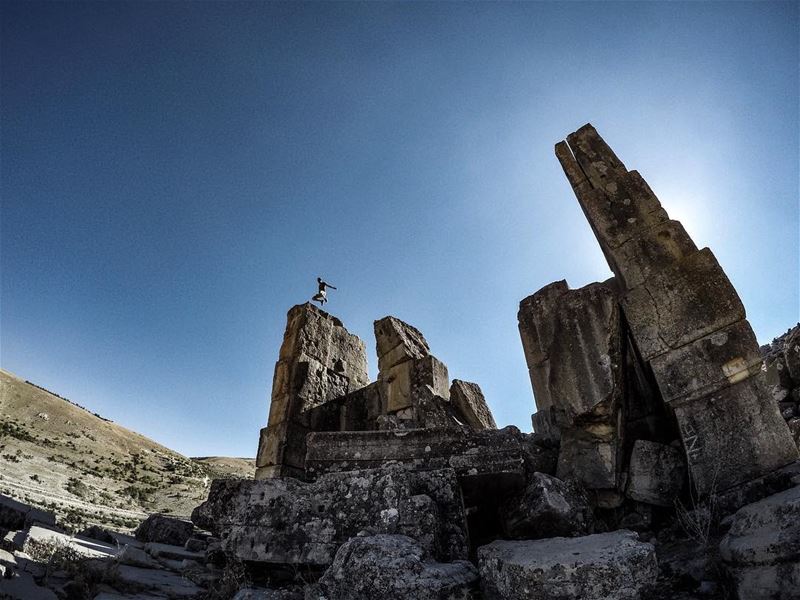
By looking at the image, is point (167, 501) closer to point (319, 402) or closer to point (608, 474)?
point (319, 402)

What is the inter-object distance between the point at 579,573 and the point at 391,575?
32.0 inches

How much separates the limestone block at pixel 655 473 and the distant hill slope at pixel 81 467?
9004 mm

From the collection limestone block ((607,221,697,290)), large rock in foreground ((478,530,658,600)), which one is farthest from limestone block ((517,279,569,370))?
large rock in foreground ((478,530,658,600))

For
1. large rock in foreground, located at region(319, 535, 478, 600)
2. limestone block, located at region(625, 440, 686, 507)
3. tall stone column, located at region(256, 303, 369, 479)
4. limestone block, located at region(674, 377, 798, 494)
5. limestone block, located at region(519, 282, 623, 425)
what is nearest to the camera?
large rock in foreground, located at region(319, 535, 478, 600)

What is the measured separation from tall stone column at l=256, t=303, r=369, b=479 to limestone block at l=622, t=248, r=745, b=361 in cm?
486

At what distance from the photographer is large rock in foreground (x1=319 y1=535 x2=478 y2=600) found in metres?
1.95

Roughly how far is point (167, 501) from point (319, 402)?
1781 centimetres

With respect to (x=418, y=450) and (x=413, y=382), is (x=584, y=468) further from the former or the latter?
(x=413, y=382)

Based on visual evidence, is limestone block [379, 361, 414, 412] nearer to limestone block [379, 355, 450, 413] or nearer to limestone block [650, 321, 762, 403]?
limestone block [379, 355, 450, 413]

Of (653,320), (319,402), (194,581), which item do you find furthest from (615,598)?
Result: (319,402)

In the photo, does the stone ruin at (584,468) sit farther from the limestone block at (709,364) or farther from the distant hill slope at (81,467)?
the distant hill slope at (81,467)

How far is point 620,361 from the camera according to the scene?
3973 millimetres

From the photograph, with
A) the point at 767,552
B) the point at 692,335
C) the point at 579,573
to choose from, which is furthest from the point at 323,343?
the point at 767,552

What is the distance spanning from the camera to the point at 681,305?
401 cm
